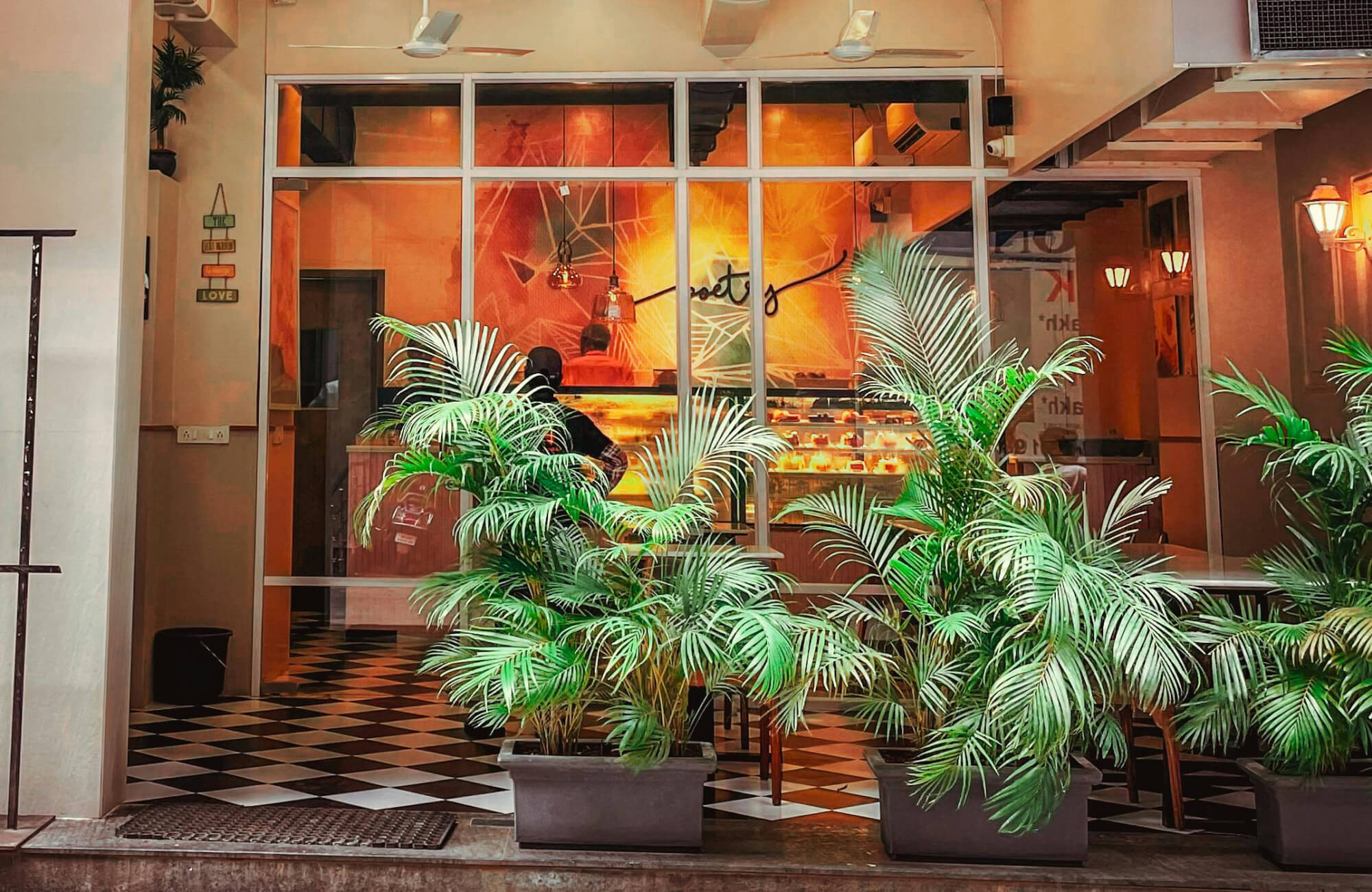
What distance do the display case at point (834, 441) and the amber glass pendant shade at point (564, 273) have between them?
1254 millimetres

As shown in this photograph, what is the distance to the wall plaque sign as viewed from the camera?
6.29m

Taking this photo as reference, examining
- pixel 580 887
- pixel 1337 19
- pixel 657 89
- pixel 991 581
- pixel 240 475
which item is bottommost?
pixel 580 887

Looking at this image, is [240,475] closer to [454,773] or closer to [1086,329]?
[454,773]

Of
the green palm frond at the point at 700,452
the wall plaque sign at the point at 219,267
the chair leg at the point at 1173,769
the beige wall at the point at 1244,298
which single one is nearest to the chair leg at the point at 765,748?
the green palm frond at the point at 700,452

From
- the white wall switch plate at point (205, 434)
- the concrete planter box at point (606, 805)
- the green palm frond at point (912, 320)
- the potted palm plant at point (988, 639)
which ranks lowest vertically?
the concrete planter box at point (606, 805)

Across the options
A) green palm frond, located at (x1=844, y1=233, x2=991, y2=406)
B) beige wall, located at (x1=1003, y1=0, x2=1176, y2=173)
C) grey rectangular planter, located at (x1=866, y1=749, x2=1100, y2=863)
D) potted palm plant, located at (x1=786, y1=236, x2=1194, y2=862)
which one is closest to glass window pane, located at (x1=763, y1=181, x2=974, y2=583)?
beige wall, located at (x1=1003, y1=0, x2=1176, y2=173)

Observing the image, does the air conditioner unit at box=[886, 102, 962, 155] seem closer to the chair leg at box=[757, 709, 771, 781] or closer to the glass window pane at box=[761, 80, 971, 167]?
the glass window pane at box=[761, 80, 971, 167]

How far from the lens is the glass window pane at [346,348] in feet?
20.6

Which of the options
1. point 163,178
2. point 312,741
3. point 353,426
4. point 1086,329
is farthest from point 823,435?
point 163,178

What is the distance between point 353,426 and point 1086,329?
4062mm

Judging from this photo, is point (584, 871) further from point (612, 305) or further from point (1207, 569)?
point (612, 305)

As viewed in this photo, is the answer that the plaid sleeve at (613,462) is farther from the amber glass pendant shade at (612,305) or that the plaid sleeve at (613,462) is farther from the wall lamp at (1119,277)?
the wall lamp at (1119,277)

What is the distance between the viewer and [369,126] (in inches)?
249

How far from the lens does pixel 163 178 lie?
6.11 metres
